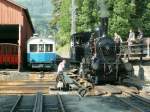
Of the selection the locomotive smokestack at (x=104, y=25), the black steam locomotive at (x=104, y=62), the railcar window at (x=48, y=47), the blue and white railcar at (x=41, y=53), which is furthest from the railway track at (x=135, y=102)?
the railcar window at (x=48, y=47)

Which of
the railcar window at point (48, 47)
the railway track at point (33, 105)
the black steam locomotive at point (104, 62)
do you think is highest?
the railcar window at point (48, 47)

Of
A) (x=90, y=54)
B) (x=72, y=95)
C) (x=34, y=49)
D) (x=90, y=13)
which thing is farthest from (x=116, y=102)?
(x=90, y=13)

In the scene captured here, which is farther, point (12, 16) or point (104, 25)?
point (12, 16)

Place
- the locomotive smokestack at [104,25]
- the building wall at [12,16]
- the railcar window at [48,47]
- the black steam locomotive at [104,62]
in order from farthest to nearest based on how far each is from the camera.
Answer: the railcar window at [48,47] < the building wall at [12,16] < the locomotive smokestack at [104,25] < the black steam locomotive at [104,62]

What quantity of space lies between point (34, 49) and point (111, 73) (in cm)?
1334

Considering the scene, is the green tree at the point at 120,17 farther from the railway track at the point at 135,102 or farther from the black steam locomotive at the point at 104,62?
the railway track at the point at 135,102

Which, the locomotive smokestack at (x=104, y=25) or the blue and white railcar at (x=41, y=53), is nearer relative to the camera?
the locomotive smokestack at (x=104, y=25)

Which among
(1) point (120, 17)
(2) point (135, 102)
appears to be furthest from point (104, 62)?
(1) point (120, 17)

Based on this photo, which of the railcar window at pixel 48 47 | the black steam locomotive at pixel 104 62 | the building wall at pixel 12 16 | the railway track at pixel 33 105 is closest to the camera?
the railway track at pixel 33 105

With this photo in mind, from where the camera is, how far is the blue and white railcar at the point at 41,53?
3553 cm

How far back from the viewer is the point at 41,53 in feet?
118

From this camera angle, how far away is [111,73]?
78.9 ft

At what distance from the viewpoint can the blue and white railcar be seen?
3553 centimetres

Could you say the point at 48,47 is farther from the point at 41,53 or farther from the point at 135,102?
the point at 135,102
